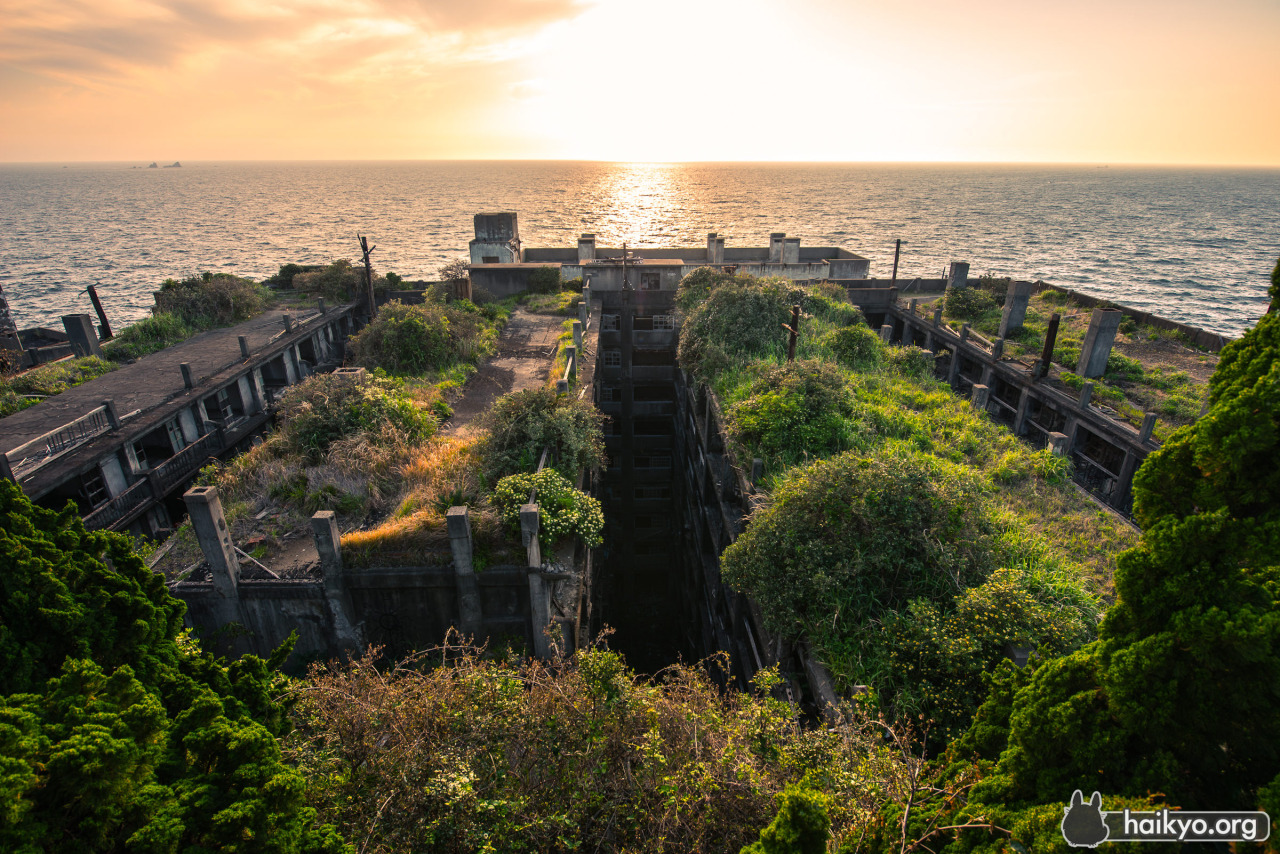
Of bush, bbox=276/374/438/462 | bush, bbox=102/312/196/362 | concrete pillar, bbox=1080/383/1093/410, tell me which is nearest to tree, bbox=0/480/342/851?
bush, bbox=276/374/438/462

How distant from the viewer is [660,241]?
347ft

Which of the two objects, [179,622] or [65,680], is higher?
[65,680]

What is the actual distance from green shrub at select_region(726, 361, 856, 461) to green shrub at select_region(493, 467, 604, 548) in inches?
204

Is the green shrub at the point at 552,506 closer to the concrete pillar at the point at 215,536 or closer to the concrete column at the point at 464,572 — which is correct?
the concrete column at the point at 464,572

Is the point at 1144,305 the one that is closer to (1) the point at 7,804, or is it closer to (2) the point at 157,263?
(1) the point at 7,804

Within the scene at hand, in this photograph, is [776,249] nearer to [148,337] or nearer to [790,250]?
[790,250]

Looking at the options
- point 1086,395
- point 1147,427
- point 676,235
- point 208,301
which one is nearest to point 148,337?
point 208,301

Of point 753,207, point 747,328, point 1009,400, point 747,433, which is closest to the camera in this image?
point 747,433

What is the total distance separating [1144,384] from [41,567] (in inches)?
1357

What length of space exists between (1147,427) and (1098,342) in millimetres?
6935

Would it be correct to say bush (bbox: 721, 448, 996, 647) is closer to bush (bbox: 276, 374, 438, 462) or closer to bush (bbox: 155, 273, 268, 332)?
bush (bbox: 276, 374, 438, 462)

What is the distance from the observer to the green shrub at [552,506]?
13234 mm

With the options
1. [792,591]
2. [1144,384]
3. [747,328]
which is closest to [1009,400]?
[1144,384]

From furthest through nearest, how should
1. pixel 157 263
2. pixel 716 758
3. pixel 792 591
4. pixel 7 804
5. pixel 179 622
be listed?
pixel 157 263 < pixel 792 591 < pixel 716 758 < pixel 179 622 < pixel 7 804
